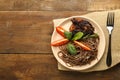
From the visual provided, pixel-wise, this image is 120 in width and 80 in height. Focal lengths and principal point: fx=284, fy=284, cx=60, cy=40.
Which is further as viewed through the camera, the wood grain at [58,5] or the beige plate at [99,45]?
the wood grain at [58,5]

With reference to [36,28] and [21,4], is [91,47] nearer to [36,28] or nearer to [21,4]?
A: [36,28]

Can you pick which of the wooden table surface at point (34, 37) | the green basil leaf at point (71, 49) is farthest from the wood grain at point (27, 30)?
the green basil leaf at point (71, 49)

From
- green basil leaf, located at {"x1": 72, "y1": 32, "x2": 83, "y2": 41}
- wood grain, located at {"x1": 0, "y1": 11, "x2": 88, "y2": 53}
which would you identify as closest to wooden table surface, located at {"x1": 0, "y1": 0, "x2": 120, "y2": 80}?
wood grain, located at {"x1": 0, "y1": 11, "x2": 88, "y2": 53}

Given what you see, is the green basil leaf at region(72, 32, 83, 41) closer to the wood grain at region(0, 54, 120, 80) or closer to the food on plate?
the food on plate

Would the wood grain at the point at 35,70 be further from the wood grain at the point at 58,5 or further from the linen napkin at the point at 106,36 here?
the wood grain at the point at 58,5

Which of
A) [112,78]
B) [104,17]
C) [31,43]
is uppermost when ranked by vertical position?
[104,17]

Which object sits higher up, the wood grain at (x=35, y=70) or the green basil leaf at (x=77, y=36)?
the green basil leaf at (x=77, y=36)

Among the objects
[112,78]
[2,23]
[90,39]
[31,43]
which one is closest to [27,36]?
[31,43]
